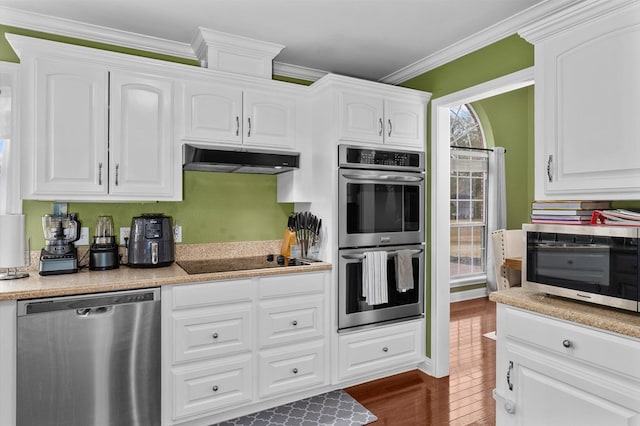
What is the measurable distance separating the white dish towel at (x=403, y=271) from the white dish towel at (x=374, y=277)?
14 cm

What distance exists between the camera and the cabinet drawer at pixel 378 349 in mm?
2934

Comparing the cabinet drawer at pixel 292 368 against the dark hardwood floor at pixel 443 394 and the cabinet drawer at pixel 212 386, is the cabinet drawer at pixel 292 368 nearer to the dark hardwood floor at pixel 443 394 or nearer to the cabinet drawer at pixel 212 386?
the cabinet drawer at pixel 212 386

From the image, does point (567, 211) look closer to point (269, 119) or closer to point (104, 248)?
point (269, 119)

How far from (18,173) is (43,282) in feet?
2.51

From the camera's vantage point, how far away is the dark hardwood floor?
101 inches

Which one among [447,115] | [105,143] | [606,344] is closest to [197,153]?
[105,143]

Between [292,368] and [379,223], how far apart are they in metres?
1.21

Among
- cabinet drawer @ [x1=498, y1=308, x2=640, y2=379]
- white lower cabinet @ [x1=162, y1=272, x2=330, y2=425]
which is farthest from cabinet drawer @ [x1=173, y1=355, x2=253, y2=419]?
cabinet drawer @ [x1=498, y1=308, x2=640, y2=379]

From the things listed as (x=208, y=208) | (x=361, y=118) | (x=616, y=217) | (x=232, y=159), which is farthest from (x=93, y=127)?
(x=616, y=217)

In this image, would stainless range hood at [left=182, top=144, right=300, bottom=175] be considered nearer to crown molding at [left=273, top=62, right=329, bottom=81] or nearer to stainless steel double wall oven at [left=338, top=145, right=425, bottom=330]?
stainless steel double wall oven at [left=338, top=145, right=425, bottom=330]

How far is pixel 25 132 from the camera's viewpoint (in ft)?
7.61

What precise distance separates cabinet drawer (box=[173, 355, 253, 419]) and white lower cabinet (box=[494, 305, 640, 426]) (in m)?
1.50

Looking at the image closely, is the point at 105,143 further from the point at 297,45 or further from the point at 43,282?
the point at 297,45

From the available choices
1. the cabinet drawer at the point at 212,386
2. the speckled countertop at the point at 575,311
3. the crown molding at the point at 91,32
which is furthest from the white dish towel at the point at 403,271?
the crown molding at the point at 91,32
